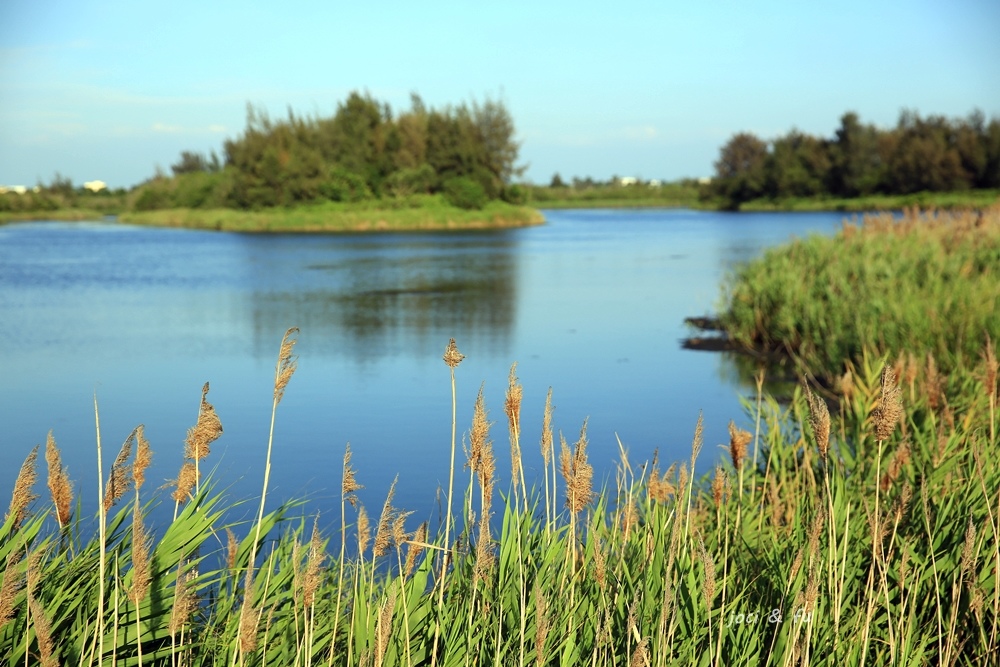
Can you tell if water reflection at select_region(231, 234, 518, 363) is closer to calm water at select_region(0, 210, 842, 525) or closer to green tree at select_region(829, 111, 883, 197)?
calm water at select_region(0, 210, 842, 525)

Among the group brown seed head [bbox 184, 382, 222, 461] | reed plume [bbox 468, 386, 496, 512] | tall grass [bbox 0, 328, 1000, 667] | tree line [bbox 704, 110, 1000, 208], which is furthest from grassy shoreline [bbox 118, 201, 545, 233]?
reed plume [bbox 468, 386, 496, 512]

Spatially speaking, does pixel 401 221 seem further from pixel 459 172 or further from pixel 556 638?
pixel 556 638

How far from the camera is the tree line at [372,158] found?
144ft

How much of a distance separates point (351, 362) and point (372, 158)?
37043 millimetres

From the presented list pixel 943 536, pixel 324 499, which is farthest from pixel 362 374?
pixel 943 536

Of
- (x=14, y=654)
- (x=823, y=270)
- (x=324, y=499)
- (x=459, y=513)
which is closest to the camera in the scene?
(x=14, y=654)

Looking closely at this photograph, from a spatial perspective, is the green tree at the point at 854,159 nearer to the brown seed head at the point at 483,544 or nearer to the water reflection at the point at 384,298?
the water reflection at the point at 384,298

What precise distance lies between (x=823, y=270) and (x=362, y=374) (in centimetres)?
479

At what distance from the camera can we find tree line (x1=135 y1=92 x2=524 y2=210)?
1727 inches

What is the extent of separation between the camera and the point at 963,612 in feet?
9.15

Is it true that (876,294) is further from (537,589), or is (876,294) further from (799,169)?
(799,169)

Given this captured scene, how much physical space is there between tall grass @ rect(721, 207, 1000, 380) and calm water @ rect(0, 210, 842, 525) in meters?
0.77

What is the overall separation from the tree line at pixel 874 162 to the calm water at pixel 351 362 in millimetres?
41795

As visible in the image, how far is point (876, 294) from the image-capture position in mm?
8422
